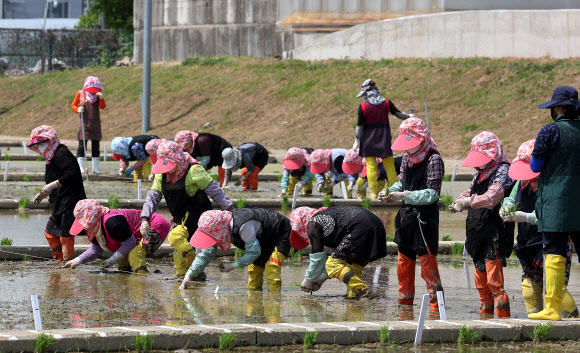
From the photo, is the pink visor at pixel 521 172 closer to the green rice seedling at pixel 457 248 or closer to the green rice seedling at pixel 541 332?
the green rice seedling at pixel 541 332

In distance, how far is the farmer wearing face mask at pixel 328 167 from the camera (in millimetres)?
15805

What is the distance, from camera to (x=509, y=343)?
6.89 meters

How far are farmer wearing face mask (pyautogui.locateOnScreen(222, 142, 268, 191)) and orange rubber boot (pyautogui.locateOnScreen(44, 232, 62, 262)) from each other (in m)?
6.31

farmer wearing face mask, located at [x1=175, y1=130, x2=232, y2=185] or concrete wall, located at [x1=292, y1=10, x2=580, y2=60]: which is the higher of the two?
concrete wall, located at [x1=292, y1=10, x2=580, y2=60]

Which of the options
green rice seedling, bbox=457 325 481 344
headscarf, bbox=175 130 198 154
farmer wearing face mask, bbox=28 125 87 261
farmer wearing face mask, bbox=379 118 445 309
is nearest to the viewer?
green rice seedling, bbox=457 325 481 344

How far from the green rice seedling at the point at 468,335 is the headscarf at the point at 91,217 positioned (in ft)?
14.6

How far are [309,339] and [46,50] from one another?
41.7m

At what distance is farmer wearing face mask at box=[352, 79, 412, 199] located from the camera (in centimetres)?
1498

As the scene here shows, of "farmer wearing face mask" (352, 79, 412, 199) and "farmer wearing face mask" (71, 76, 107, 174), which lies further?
"farmer wearing face mask" (71, 76, 107, 174)

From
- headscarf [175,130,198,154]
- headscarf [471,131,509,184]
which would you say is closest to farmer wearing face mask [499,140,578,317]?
headscarf [471,131,509,184]

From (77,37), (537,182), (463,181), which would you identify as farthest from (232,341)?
(77,37)

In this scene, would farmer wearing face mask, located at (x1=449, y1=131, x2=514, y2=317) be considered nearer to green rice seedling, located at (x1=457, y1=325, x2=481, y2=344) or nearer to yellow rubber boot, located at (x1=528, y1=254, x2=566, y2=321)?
yellow rubber boot, located at (x1=528, y1=254, x2=566, y2=321)

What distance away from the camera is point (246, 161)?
1727 centimetres

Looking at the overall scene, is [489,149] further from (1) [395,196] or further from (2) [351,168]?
(2) [351,168]
